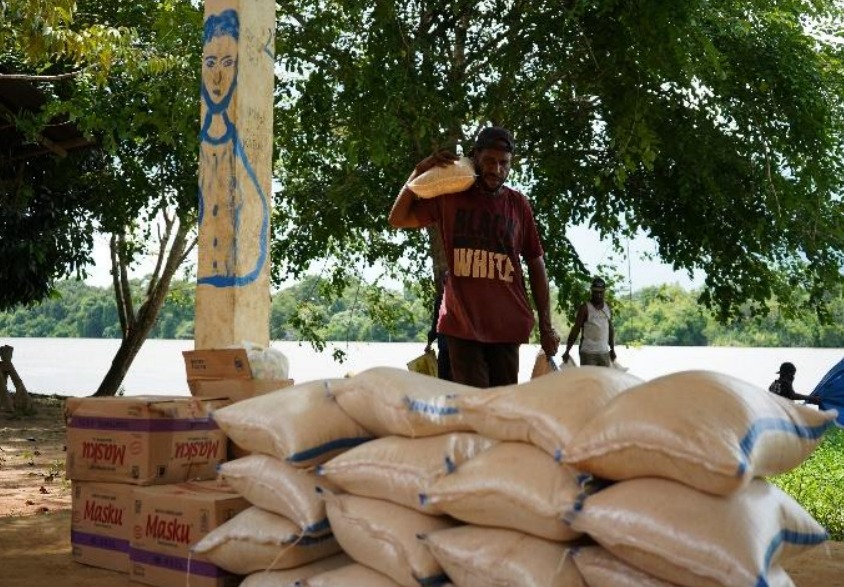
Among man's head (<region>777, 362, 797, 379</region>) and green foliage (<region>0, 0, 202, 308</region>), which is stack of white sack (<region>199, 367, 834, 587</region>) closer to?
green foliage (<region>0, 0, 202, 308</region>)

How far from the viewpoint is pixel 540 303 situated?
454 centimetres

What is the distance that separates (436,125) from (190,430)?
5.69m

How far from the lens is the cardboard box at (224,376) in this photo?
430 centimetres

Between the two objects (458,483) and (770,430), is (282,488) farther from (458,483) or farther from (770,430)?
(770,430)

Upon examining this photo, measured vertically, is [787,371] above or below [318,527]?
above

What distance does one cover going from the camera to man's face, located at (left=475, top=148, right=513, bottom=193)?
4023mm

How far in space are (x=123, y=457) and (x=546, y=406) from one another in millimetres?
2029

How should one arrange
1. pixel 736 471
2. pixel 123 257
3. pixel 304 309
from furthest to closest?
pixel 123 257 → pixel 304 309 → pixel 736 471

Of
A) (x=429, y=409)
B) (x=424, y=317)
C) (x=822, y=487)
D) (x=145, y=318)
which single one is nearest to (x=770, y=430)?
(x=429, y=409)

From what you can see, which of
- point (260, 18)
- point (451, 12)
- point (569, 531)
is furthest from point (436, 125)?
point (569, 531)

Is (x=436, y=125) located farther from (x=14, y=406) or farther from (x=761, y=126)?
(x=14, y=406)

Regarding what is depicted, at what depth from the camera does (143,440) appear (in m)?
3.77

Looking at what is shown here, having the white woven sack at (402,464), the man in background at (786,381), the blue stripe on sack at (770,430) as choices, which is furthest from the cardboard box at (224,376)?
the man in background at (786,381)

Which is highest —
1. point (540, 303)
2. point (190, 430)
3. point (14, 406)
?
point (540, 303)
